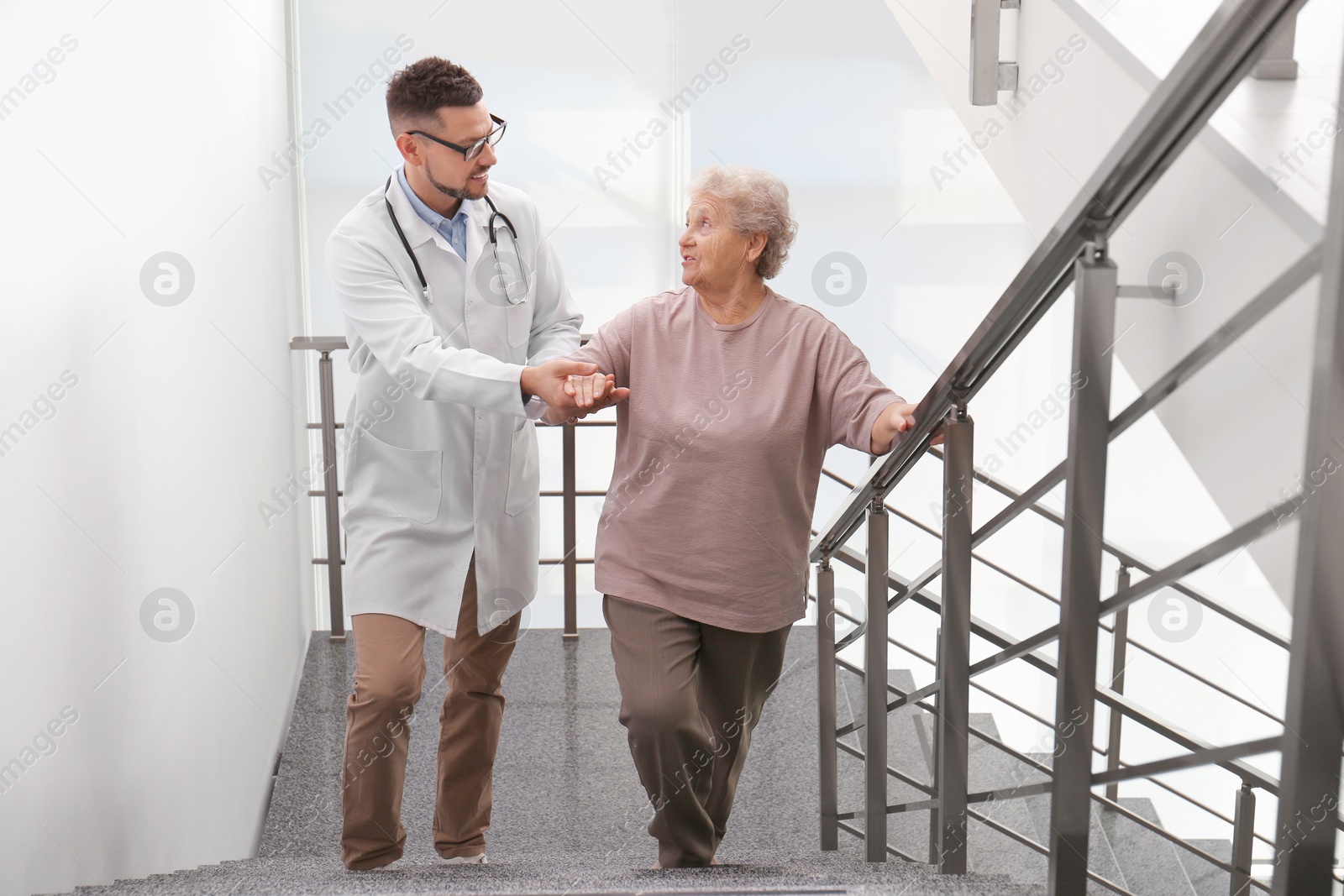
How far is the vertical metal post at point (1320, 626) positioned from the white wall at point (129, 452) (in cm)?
144

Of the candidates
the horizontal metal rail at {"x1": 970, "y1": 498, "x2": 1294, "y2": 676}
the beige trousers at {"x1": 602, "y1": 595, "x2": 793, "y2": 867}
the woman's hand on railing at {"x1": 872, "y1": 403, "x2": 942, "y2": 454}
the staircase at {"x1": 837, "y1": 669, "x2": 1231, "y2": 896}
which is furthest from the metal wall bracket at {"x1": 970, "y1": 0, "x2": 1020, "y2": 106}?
the horizontal metal rail at {"x1": 970, "y1": 498, "x2": 1294, "y2": 676}

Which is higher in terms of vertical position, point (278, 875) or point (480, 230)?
point (480, 230)

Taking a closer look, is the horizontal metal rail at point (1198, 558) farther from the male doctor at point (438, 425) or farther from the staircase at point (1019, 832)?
the staircase at point (1019, 832)

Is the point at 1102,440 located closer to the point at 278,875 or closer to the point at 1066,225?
the point at 1066,225

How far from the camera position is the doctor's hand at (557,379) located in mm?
1852

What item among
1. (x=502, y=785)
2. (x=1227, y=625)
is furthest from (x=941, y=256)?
(x=502, y=785)

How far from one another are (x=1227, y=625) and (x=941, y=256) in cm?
217

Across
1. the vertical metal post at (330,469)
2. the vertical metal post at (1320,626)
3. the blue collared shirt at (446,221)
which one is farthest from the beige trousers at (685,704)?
the vertical metal post at (330,469)

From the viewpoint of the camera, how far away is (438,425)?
6.90ft

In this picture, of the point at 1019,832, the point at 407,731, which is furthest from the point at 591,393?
the point at 1019,832

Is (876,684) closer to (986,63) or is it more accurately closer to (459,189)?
(459,189)

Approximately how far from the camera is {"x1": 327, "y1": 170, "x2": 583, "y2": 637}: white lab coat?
2016 millimetres

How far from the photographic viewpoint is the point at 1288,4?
0.78m

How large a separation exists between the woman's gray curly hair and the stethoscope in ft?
1.30
